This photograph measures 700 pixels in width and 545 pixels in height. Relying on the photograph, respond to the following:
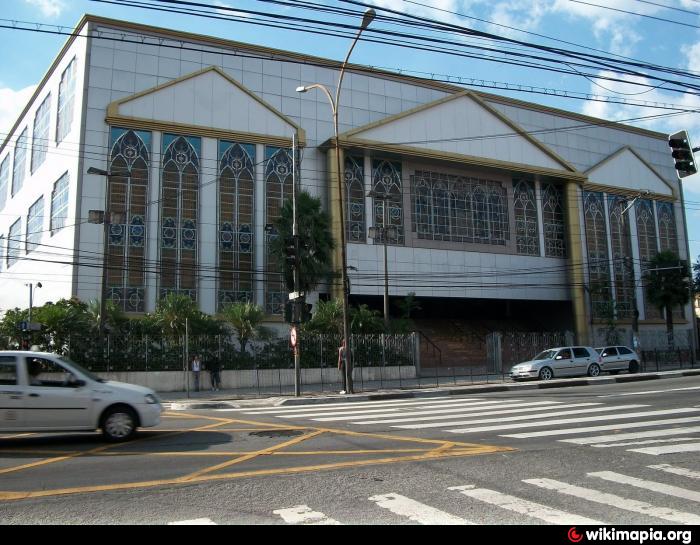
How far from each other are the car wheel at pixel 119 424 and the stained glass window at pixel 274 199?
25.1 m

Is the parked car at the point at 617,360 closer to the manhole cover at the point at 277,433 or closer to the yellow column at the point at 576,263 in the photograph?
the yellow column at the point at 576,263

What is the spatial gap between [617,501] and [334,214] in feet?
105

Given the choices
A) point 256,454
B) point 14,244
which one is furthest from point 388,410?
point 14,244

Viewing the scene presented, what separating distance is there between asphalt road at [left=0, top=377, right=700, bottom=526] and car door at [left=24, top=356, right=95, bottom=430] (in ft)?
1.34

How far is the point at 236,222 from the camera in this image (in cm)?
3641

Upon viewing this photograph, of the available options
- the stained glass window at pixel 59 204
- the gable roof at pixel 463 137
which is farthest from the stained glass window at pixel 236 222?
the stained glass window at pixel 59 204

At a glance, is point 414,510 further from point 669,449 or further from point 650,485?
point 669,449

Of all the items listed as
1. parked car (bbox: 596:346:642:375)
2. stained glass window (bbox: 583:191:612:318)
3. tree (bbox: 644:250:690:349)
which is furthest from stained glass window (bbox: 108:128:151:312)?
tree (bbox: 644:250:690:349)

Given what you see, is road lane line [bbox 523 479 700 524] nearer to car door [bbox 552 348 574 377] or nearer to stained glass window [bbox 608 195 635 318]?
car door [bbox 552 348 574 377]

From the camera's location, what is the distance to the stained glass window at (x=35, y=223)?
39031mm

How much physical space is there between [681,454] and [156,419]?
8.44 meters
